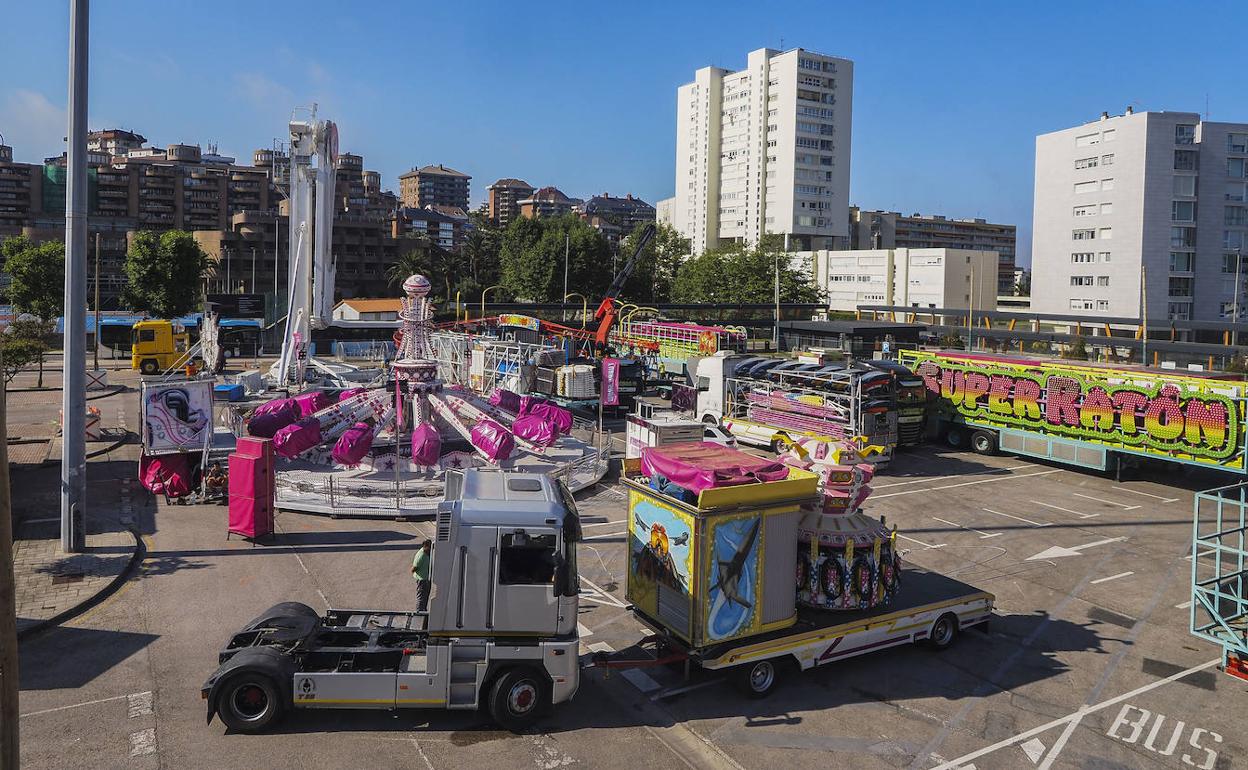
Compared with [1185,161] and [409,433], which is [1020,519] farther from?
[1185,161]

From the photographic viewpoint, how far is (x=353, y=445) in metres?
23.8

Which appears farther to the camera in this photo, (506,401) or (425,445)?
(506,401)

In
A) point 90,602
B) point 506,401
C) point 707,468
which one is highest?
point 707,468

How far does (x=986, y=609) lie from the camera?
48.0ft

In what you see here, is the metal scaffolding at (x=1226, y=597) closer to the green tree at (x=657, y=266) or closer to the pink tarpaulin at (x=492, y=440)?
the pink tarpaulin at (x=492, y=440)

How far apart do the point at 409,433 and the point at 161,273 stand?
181 feet

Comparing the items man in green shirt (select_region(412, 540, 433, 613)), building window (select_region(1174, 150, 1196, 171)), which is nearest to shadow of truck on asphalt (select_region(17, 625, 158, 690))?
man in green shirt (select_region(412, 540, 433, 613))

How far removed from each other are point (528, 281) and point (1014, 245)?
13876cm

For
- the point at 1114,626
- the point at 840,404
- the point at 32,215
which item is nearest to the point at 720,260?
the point at 840,404

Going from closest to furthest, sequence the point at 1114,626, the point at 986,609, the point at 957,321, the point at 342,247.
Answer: the point at 986,609, the point at 1114,626, the point at 957,321, the point at 342,247

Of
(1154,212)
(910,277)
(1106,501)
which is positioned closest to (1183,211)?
(1154,212)

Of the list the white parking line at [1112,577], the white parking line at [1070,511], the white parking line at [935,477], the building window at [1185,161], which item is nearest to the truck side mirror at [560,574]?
the white parking line at [1112,577]

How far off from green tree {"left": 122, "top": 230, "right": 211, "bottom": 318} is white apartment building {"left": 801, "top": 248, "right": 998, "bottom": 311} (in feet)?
204

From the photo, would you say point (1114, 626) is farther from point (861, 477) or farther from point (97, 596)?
point (97, 596)
